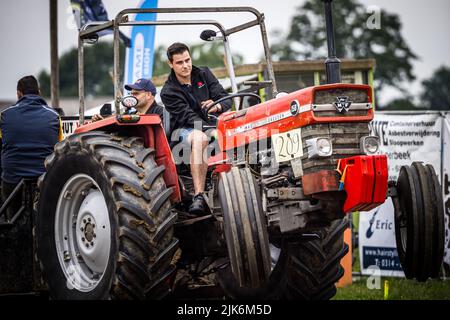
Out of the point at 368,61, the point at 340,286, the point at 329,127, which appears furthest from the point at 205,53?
the point at 329,127

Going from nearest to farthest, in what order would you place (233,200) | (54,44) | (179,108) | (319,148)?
(233,200)
(319,148)
(179,108)
(54,44)

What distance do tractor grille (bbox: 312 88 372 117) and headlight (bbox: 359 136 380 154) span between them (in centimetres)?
22

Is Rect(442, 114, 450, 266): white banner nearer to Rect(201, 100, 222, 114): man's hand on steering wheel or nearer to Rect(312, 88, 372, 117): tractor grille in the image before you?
Rect(201, 100, 222, 114): man's hand on steering wheel

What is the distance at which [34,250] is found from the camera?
7.60 meters

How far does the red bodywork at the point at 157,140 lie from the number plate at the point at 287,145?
0.87 m

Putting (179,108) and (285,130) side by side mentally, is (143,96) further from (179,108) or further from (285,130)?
(285,130)

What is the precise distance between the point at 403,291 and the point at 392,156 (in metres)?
2.38

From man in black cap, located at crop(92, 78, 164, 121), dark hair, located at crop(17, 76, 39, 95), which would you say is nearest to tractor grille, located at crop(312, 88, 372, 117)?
man in black cap, located at crop(92, 78, 164, 121)

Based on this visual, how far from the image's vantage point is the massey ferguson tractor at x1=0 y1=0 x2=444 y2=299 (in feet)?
19.9

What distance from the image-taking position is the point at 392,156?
11.4 meters

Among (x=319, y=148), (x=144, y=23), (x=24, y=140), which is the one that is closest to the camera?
(x=319, y=148)

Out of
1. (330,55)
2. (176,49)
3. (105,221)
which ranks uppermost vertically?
(176,49)

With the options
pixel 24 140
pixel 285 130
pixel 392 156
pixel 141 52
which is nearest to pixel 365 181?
pixel 285 130

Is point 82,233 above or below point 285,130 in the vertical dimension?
below
